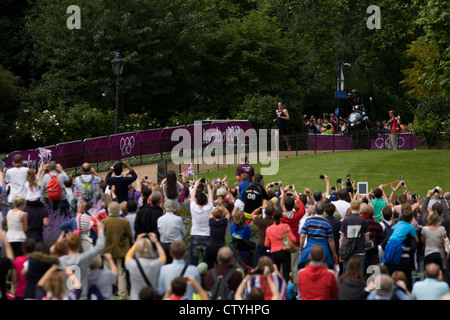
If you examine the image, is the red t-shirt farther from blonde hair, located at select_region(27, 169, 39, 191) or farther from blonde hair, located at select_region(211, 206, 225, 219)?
blonde hair, located at select_region(27, 169, 39, 191)

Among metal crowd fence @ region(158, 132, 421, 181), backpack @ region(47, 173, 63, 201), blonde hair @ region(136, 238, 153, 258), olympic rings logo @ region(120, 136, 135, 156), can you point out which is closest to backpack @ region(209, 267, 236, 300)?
blonde hair @ region(136, 238, 153, 258)

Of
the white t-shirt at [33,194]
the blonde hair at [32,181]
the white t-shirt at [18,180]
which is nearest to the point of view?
the white t-shirt at [33,194]

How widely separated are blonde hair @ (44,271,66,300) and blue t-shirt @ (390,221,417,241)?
5.77 metres

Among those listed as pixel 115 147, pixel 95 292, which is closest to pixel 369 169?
pixel 115 147

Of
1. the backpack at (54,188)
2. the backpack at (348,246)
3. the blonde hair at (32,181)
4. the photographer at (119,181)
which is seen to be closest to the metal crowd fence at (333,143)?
the photographer at (119,181)

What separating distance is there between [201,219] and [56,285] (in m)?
4.41

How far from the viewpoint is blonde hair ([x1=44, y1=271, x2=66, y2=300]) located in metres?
7.58

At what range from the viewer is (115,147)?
1037 inches

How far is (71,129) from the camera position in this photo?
32469 mm

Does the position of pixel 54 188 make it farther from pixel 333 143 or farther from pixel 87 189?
pixel 333 143

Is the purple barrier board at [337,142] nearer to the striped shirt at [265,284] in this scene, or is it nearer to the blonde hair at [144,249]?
the blonde hair at [144,249]

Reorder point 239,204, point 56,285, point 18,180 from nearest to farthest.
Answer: point 56,285 < point 18,180 < point 239,204

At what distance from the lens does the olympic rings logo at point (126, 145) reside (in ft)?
87.8

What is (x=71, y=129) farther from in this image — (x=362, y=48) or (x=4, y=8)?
(x=362, y=48)
